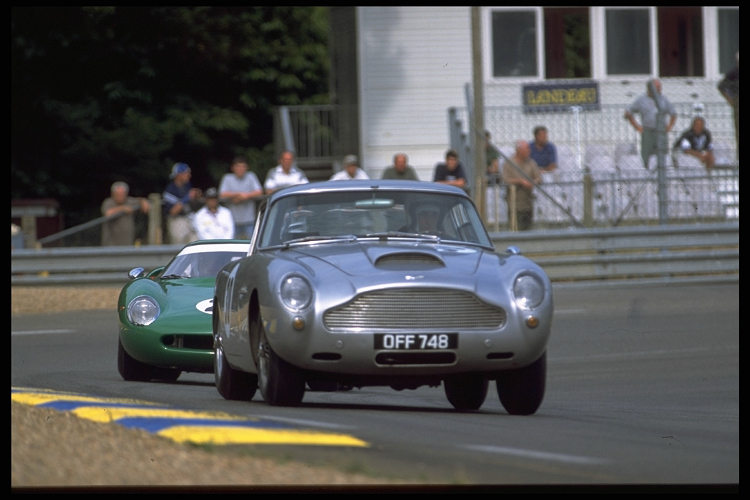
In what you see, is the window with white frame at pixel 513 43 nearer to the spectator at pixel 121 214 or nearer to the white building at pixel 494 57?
the white building at pixel 494 57

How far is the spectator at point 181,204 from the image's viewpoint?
4.16m

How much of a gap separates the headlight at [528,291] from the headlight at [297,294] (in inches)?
19.4

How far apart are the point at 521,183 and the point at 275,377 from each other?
433cm

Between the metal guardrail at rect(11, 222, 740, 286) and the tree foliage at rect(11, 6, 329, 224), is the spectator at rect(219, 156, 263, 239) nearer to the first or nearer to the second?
the metal guardrail at rect(11, 222, 740, 286)

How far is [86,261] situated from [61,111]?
11.1 meters

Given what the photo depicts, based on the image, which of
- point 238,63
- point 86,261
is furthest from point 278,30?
point 86,261

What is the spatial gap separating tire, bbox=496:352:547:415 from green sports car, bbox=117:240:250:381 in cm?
73

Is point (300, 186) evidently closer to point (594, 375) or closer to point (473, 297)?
point (473, 297)

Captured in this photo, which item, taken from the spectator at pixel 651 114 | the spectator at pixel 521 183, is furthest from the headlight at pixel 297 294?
the spectator at pixel 651 114

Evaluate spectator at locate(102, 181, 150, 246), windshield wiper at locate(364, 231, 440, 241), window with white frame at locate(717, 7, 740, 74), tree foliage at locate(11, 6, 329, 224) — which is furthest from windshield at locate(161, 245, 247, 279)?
window with white frame at locate(717, 7, 740, 74)

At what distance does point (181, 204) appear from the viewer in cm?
432

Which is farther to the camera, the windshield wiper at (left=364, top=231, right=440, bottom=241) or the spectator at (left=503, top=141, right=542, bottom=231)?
the spectator at (left=503, top=141, right=542, bottom=231)

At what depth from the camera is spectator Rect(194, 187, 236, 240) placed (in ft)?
12.0

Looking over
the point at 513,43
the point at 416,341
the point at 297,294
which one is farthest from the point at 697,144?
the point at 513,43
